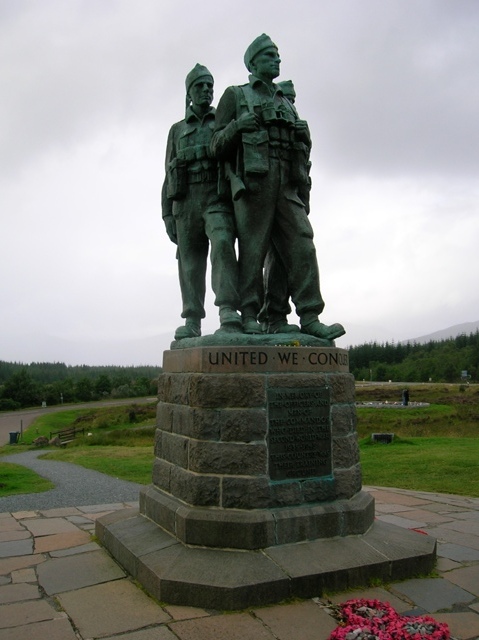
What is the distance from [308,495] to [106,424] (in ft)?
110

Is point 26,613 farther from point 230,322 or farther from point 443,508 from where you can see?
point 443,508

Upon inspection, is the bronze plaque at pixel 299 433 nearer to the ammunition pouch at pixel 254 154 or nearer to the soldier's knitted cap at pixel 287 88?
the ammunition pouch at pixel 254 154

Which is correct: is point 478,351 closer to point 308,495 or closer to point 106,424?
point 106,424

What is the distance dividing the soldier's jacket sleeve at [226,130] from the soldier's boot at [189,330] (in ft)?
4.96

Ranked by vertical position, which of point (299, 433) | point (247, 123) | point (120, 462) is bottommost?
point (120, 462)

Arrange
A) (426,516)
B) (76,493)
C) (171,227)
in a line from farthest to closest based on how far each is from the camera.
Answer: (76,493) < (426,516) < (171,227)

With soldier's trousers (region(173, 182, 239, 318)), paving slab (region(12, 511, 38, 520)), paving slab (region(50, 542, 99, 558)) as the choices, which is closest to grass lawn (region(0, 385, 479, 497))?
paving slab (region(12, 511, 38, 520))

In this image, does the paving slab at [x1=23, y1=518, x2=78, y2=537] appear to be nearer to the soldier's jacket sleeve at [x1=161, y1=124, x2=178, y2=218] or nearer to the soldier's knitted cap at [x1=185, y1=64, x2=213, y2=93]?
the soldier's jacket sleeve at [x1=161, y1=124, x2=178, y2=218]

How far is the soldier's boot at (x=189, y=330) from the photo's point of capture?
16.8 ft

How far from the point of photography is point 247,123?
4.47 meters

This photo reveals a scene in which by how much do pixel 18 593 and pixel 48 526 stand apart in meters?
2.10

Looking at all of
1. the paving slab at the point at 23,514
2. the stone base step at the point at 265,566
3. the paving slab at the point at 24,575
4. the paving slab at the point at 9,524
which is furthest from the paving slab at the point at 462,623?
the paving slab at the point at 23,514

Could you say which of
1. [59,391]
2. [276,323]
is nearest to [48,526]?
[276,323]

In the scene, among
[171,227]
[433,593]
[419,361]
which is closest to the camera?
[433,593]
